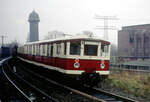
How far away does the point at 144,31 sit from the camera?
191 ft

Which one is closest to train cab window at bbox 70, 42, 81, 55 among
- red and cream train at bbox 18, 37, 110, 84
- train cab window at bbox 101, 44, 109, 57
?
red and cream train at bbox 18, 37, 110, 84

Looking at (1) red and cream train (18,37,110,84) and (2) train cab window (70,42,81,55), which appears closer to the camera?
(1) red and cream train (18,37,110,84)

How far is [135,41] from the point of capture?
6062 cm

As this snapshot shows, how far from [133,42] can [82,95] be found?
55.1 m

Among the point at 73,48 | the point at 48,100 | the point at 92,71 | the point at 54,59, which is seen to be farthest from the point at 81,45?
the point at 48,100

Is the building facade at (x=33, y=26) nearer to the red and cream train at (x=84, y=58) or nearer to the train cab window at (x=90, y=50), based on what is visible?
the red and cream train at (x=84, y=58)

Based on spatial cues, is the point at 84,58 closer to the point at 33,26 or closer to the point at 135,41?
the point at 135,41

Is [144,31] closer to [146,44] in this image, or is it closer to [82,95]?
[146,44]

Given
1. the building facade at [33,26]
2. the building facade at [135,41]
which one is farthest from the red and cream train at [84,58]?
the building facade at [33,26]

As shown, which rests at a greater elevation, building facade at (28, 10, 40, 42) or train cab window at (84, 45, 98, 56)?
building facade at (28, 10, 40, 42)

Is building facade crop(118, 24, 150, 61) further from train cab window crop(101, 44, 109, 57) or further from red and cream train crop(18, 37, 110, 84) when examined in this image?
red and cream train crop(18, 37, 110, 84)

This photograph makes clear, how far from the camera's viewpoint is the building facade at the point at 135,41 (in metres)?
57.9

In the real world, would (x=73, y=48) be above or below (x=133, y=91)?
above

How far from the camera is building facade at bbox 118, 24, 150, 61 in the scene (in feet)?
190
